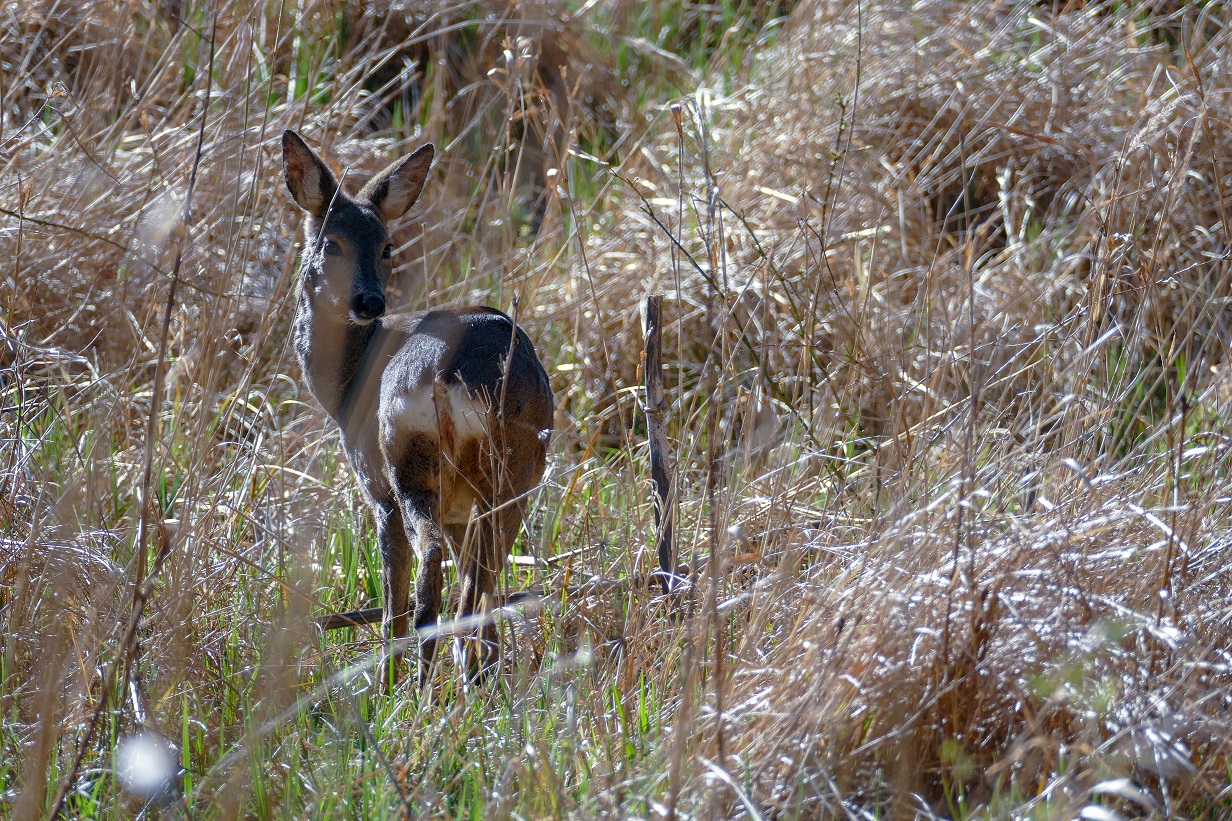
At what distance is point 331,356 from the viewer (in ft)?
14.3

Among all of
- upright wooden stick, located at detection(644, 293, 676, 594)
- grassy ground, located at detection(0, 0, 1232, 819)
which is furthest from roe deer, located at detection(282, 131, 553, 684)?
upright wooden stick, located at detection(644, 293, 676, 594)

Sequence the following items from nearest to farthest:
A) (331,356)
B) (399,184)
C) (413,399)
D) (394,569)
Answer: (413,399) → (394,569) → (331,356) → (399,184)

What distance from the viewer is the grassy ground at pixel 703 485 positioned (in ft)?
8.08

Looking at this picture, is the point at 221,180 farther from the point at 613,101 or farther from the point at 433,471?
the point at 613,101

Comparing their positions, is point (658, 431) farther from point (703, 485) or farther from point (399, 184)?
point (399, 184)

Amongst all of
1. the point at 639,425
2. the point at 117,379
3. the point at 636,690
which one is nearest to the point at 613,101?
the point at 639,425

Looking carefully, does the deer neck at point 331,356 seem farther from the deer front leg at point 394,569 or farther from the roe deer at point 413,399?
the deer front leg at point 394,569

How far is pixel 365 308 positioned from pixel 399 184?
71cm

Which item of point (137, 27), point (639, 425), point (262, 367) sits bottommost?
point (639, 425)

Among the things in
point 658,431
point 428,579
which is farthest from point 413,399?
point 658,431

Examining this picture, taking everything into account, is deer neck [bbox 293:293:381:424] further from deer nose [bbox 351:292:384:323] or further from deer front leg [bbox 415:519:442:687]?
deer front leg [bbox 415:519:442:687]

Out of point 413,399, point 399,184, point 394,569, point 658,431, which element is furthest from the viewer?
point 399,184

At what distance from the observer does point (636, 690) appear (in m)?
3.01

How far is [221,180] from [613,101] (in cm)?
325
